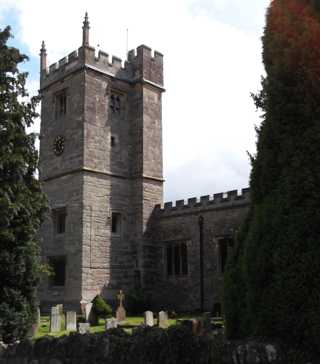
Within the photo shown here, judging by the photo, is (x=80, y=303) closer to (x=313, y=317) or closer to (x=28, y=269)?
(x=28, y=269)

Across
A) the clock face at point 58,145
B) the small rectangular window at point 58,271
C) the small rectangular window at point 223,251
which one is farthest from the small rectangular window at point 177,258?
the clock face at point 58,145

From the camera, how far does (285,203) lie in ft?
19.0

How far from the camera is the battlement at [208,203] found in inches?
915

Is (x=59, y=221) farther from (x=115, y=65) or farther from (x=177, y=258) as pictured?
(x=115, y=65)

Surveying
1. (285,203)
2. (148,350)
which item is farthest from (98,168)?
(285,203)

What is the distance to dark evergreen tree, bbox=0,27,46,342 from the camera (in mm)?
12461

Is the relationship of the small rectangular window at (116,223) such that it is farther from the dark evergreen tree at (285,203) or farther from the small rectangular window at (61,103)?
the dark evergreen tree at (285,203)

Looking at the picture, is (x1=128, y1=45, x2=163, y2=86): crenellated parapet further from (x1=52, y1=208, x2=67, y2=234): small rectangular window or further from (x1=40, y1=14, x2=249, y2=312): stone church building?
(x1=52, y1=208, x2=67, y2=234): small rectangular window

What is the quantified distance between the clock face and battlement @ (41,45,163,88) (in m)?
3.28

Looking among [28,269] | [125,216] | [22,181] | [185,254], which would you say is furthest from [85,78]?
[28,269]

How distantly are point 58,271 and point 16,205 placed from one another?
12789 millimetres

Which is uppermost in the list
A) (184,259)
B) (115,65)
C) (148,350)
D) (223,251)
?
(115,65)

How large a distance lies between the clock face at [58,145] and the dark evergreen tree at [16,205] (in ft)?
39.2

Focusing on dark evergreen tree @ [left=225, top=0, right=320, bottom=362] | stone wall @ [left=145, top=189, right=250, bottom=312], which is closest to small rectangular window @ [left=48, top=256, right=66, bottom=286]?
stone wall @ [left=145, top=189, right=250, bottom=312]
